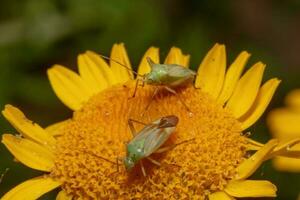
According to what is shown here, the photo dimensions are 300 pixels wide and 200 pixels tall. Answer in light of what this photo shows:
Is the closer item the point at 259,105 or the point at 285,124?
the point at 259,105

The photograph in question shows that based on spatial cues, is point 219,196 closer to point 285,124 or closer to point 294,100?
point 285,124

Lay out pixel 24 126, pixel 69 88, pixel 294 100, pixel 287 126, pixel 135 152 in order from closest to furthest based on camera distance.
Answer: pixel 135 152, pixel 24 126, pixel 69 88, pixel 287 126, pixel 294 100

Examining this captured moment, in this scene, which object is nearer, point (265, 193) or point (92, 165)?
point (265, 193)

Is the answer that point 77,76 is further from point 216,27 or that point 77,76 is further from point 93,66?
point 216,27

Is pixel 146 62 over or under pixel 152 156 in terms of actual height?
over

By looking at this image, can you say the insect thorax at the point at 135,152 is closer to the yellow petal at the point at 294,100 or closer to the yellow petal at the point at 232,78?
the yellow petal at the point at 232,78

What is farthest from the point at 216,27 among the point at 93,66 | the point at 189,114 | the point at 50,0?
the point at 189,114

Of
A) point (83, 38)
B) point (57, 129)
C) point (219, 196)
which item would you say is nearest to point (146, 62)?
point (57, 129)

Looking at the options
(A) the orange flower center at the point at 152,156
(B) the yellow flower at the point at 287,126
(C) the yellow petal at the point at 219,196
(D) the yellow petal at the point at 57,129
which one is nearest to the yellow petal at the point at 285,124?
(B) the yellow flower at the point at 287,126
